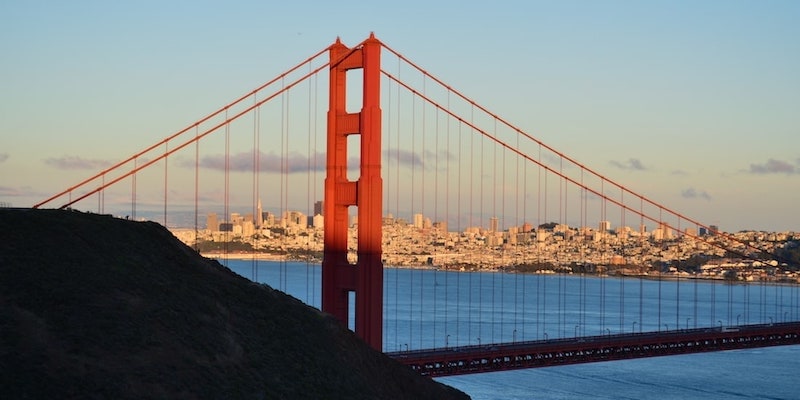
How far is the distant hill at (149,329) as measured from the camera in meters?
26.3

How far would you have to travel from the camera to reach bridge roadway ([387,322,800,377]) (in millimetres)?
46031

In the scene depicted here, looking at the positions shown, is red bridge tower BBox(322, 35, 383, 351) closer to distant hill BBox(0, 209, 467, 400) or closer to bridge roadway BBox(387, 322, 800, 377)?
bridge roadway BBox(387, 322, 800, 377)

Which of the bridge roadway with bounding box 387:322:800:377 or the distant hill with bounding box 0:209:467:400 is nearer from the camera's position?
the distant hill with bounding box 0:209:467:400

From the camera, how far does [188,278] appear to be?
34.6m

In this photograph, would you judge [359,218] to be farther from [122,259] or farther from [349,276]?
[122,259]

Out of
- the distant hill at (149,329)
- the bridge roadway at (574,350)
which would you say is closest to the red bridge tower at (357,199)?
the bridge roadway at (574,350)

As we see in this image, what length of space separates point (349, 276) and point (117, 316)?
554 inches

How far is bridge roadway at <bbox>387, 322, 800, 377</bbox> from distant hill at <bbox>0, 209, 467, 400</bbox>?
8.34m

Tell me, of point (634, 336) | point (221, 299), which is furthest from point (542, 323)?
point (221, 299)

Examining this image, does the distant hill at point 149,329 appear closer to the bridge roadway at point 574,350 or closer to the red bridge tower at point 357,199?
the red bridge tower at point 357,199

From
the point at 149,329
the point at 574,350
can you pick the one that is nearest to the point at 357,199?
the point at 149,329

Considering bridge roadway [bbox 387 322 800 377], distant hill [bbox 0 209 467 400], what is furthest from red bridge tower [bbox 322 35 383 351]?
distant hill [bbox 0 209 467 400]

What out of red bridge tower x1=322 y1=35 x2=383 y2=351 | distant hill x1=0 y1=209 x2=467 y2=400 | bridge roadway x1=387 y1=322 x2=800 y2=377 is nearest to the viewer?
distant hill x1=0 y1=209 x2=467 y2=400

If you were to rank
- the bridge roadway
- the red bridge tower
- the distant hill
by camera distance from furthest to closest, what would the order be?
the bridge roadway → the red bridge tower → the distant hill
